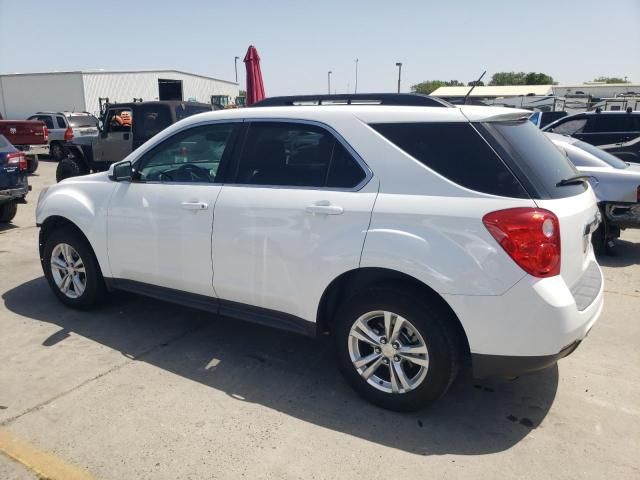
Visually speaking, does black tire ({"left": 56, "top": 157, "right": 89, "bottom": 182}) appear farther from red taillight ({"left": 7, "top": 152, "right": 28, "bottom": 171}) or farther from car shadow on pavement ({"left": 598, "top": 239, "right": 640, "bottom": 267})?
car shadow on pavement ({"left": 598, "top": 239, "right": 640, "bottom": 267})

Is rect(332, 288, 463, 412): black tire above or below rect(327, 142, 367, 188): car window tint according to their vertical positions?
below

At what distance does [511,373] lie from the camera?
9.10 feet

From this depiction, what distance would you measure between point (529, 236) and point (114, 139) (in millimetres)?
9319

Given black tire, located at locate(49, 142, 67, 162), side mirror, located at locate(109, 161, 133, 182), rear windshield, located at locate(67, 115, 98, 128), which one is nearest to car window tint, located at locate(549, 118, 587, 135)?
side mirror, located at locate(109, 161, 133, 182)

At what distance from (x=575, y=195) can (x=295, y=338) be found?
7.90 feet

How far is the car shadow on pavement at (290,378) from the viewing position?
297 centimetres

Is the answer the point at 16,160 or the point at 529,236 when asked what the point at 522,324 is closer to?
the point at 529,236

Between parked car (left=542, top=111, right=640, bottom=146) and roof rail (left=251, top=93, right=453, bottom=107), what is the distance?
825 cm

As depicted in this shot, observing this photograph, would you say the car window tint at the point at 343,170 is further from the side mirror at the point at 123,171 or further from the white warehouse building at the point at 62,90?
the white warehouse building at the point at 62,90

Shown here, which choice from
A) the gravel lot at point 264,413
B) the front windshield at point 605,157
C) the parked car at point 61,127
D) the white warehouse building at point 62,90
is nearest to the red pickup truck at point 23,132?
the parked car at point 61,127

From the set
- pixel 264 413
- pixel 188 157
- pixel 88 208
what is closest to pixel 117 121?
pixel 88 208

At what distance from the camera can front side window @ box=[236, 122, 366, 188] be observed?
3186 millimetres

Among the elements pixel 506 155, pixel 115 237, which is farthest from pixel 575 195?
pixel 115 237

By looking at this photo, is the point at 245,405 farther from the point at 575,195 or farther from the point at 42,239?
the point at 42,239
